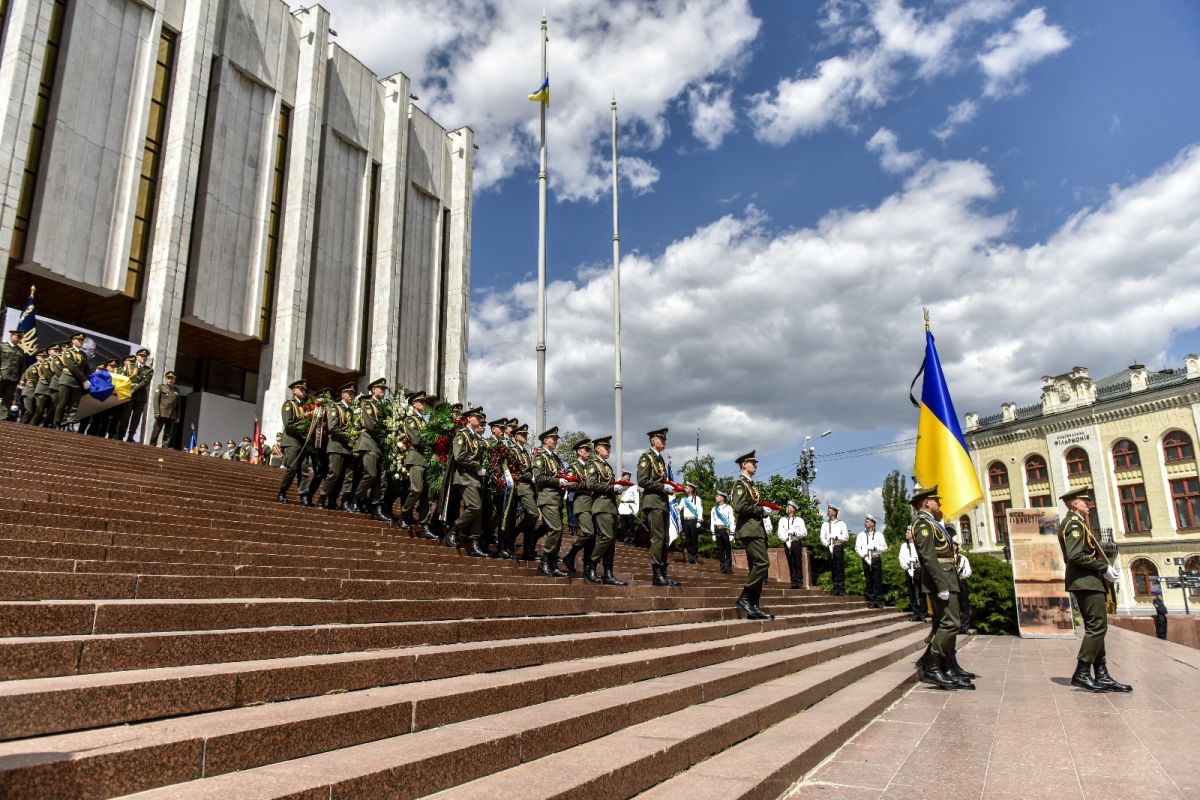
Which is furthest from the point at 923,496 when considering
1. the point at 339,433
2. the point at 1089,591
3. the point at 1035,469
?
the point at 1035,469

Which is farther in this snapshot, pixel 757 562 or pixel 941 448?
pixel 941 448

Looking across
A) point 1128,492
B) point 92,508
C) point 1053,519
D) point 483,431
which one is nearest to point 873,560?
point 1053,519

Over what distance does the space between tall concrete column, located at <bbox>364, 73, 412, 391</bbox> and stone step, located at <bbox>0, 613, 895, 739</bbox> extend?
25767 millimetres

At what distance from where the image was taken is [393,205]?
102 ft

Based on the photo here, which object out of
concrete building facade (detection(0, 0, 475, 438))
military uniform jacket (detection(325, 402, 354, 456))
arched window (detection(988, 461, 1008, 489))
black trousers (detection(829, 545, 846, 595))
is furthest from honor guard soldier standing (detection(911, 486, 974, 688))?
arched window (detection(988, 461, 1008, 489))

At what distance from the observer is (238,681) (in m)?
3.23

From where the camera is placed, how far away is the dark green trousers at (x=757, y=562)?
9.35m

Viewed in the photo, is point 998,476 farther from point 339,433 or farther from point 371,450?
point 339,433

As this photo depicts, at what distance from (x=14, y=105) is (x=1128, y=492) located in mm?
49034

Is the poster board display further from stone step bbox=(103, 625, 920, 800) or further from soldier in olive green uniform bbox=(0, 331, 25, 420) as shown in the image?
soldier in olive green uniform bbox=(0, 331, 25, 420)

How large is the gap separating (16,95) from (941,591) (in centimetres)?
2377

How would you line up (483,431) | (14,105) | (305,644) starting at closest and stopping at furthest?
1. (305,644)
2. (483,431)
3. (14,105)

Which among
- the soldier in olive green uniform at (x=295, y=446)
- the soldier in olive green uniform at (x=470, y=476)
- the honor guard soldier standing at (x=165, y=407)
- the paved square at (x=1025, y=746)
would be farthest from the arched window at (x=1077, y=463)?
the honor guard soldier standing at (x=165, y=407)

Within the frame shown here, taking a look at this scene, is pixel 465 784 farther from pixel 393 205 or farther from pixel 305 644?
pixel 393 205
